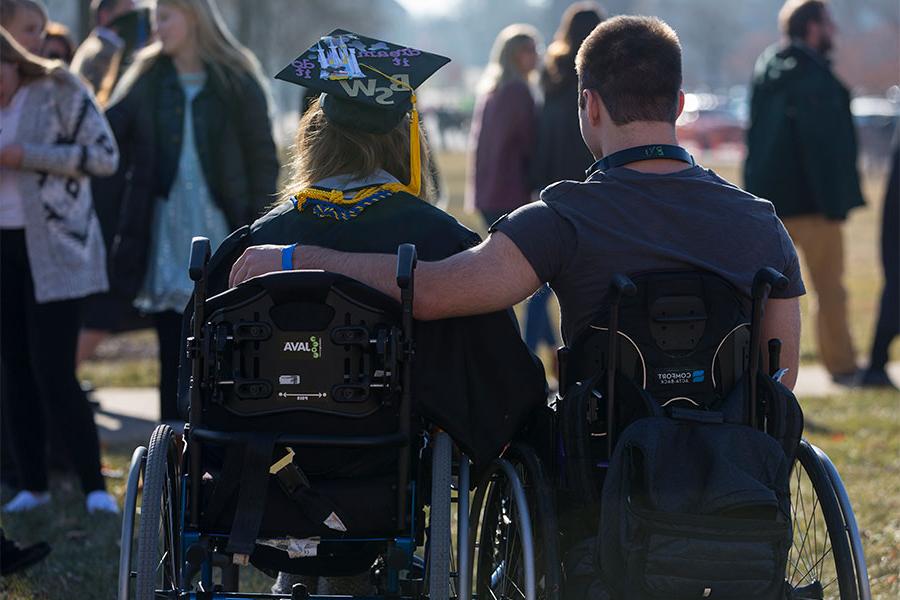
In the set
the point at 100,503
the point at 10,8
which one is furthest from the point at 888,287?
the point at 10,8

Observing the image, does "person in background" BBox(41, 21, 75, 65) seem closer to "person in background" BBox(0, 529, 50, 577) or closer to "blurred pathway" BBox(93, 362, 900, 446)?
"blurred pathway" BBox(93, 362, 900, 446)

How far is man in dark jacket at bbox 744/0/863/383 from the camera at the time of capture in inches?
338

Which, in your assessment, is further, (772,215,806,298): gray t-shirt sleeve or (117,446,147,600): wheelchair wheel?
(772,215,806,298): gray t-shirt sleeve

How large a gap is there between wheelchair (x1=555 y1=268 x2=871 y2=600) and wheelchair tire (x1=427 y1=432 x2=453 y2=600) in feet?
1.00

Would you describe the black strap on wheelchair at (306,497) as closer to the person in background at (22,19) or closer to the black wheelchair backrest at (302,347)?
the black wheelchair backrest at (302,347)

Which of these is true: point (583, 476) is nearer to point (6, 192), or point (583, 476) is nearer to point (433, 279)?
point (433, 279)

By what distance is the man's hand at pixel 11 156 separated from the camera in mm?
5227

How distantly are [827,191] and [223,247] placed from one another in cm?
570

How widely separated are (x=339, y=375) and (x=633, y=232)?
2.61 feet

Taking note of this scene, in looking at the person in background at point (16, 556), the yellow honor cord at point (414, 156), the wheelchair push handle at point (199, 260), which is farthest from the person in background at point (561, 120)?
the wheelchair push handle at point (199, 260)

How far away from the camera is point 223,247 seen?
12.1 feet

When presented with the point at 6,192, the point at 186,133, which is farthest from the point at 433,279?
the point at 186,133

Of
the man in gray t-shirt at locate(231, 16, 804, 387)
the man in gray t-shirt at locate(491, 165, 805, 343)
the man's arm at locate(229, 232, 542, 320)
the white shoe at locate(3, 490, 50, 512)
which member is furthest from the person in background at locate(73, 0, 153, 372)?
the man in gray t-shirt at locate(491, 165, 805, 343)

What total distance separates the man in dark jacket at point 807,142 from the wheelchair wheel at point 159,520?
5790 mm
